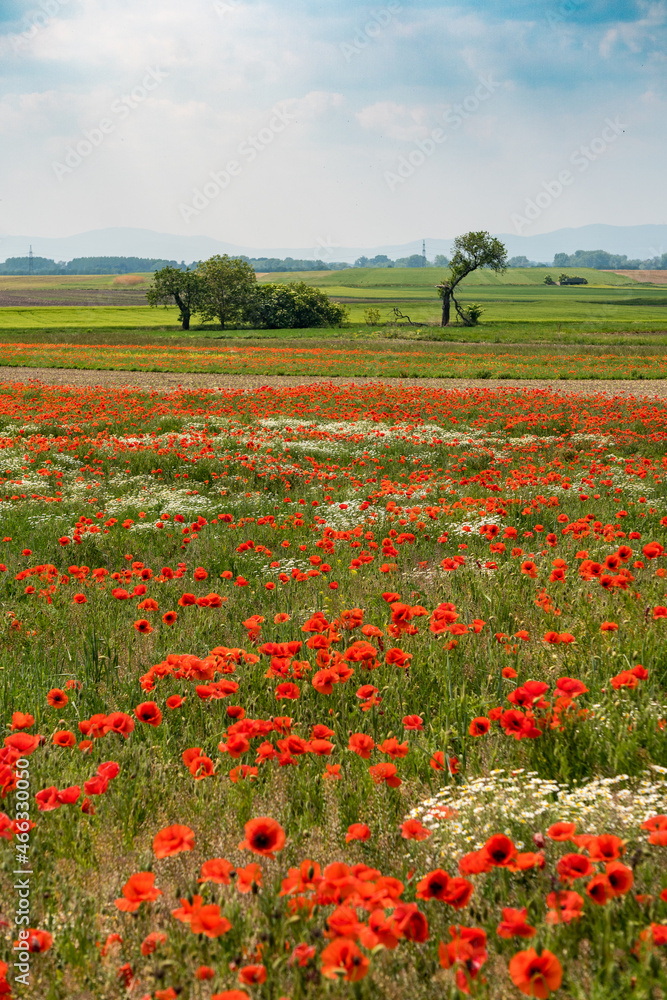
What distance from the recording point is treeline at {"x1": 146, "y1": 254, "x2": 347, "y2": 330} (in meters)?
74.4

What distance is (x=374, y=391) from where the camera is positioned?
21.0 meters

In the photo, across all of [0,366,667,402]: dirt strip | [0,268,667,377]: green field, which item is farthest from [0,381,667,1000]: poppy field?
[0,268,667,377]: green field

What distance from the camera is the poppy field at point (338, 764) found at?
183cm

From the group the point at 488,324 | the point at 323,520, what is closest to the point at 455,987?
the point at 323,520

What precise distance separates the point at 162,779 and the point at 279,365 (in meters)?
31.8

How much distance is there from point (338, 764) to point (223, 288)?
258 feet

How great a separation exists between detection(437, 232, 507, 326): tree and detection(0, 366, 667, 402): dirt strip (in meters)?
44.4

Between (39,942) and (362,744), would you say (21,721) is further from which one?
(362,744)

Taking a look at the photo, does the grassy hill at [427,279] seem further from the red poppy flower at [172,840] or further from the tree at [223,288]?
the red poppy flower at [172,840]

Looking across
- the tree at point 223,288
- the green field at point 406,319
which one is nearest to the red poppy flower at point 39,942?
the green field at point 406,319

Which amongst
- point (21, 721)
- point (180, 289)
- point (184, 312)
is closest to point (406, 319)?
point (184, 312)

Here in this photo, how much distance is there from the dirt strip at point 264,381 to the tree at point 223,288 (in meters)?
45.3

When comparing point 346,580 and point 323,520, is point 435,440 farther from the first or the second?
point 346,580

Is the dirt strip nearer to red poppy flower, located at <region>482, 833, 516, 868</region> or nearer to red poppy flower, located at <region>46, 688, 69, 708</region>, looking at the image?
red poppy flower, located at <region>46, 688, 69, 708</region>
